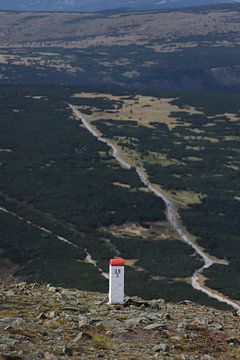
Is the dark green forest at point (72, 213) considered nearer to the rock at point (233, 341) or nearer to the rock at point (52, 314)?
the rock at point (52, 314)

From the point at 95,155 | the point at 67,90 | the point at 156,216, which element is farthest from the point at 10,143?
the point at 67,90

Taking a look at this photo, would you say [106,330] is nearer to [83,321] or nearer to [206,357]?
[83,321]

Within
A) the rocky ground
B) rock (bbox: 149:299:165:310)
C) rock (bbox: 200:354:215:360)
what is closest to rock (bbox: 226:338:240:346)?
the rocky ground

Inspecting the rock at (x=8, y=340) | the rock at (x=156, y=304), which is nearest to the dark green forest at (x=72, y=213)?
the rock at (x=156, y=304)

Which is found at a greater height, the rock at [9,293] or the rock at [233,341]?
the rock at [233,341]

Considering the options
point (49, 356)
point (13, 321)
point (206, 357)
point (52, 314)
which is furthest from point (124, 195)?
point (49, 356)

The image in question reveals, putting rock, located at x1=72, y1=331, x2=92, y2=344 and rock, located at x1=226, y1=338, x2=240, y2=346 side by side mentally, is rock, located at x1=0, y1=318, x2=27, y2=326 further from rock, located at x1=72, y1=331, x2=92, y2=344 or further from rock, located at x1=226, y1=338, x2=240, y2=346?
rock, located at x1=226, y1=338, x2=240, y2=346

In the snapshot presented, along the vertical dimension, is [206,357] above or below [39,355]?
below
